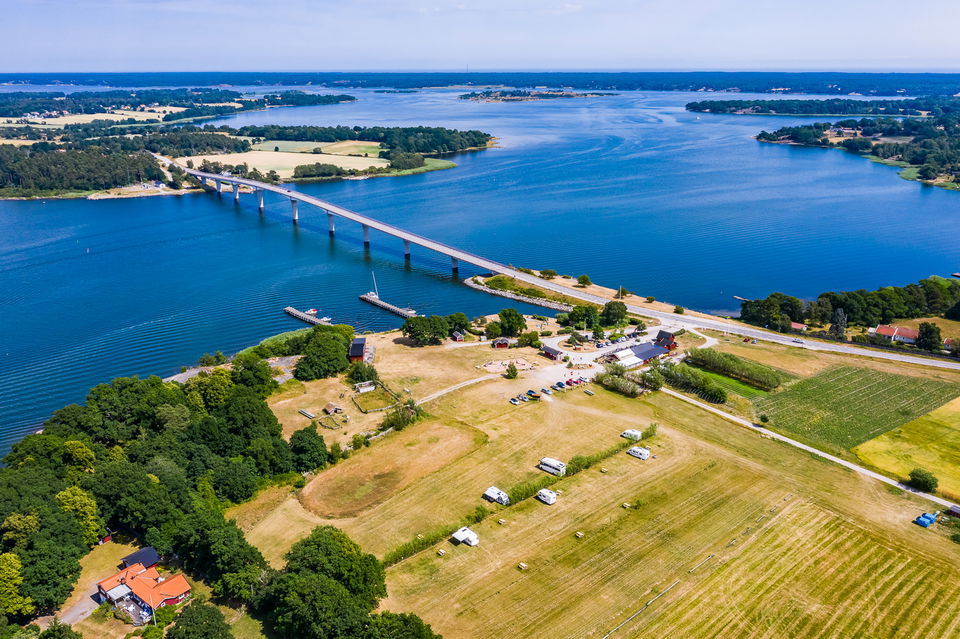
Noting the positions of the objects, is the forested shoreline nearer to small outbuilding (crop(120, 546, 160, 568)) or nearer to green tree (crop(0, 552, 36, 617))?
green tree (crop(0, 552, 36, 617))

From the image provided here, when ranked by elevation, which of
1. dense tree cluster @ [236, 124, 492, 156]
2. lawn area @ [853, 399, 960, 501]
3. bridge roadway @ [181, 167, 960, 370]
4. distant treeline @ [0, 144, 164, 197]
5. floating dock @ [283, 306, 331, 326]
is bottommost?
floating dock @ [283, 306, 331, 326]

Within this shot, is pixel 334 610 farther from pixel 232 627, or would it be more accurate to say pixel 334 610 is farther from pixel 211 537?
pixel 211 537

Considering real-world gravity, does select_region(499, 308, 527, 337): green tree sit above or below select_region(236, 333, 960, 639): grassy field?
above

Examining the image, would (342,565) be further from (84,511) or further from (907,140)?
(907,140)

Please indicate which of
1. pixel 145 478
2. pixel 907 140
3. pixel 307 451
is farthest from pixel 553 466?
pixel 907 140

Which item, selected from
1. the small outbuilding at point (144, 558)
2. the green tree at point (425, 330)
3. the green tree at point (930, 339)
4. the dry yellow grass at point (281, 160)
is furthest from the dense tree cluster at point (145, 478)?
the dry yellow grass at point (281, 160)

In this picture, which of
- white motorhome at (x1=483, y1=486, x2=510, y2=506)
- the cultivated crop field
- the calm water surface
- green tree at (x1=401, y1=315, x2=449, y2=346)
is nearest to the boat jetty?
the calm water surface

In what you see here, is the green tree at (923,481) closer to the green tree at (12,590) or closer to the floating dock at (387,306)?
the floating dock at (387,306)

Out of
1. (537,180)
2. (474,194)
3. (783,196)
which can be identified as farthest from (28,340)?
(783,196)
